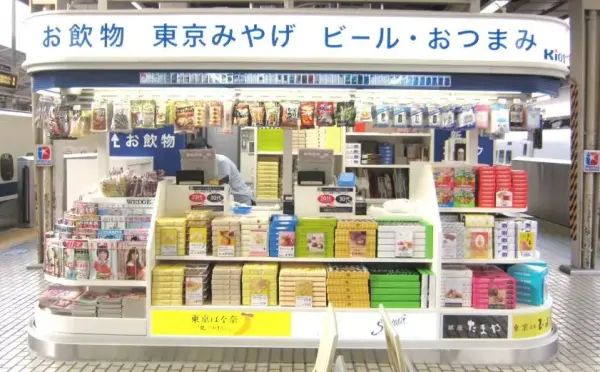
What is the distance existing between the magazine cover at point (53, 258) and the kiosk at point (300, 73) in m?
0.34

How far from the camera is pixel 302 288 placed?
15.8ft

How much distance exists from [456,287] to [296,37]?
245 centimetres

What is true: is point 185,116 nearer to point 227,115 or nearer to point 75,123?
point 227,115

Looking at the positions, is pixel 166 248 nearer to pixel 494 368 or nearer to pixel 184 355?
pixel 184 355

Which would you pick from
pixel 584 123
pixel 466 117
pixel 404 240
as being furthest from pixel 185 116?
pixel 584 123

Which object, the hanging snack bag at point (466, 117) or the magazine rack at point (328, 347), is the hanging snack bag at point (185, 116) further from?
the magazine rack at point (328, 347)

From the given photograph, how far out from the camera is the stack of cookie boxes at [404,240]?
16.0 feet

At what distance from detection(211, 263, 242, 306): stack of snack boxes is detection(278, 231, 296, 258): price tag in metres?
0.39

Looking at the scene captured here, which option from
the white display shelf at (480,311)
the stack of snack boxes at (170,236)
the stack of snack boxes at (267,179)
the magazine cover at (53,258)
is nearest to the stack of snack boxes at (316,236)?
the stack of snack boxes at (170,236)

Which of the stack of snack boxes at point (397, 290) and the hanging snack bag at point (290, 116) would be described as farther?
the hanging snack bag at point (290, 116)

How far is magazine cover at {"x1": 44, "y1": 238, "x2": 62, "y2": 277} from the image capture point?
4.95 meters

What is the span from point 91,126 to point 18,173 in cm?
826

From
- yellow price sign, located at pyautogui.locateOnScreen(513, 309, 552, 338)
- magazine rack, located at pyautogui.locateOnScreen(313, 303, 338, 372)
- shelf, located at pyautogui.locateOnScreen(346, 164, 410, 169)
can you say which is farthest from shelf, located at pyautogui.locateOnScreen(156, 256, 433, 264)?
shelf, located at pyautogui.locateOnScreen(346, 164, 410, 169)

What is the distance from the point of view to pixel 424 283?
15.9 ft
